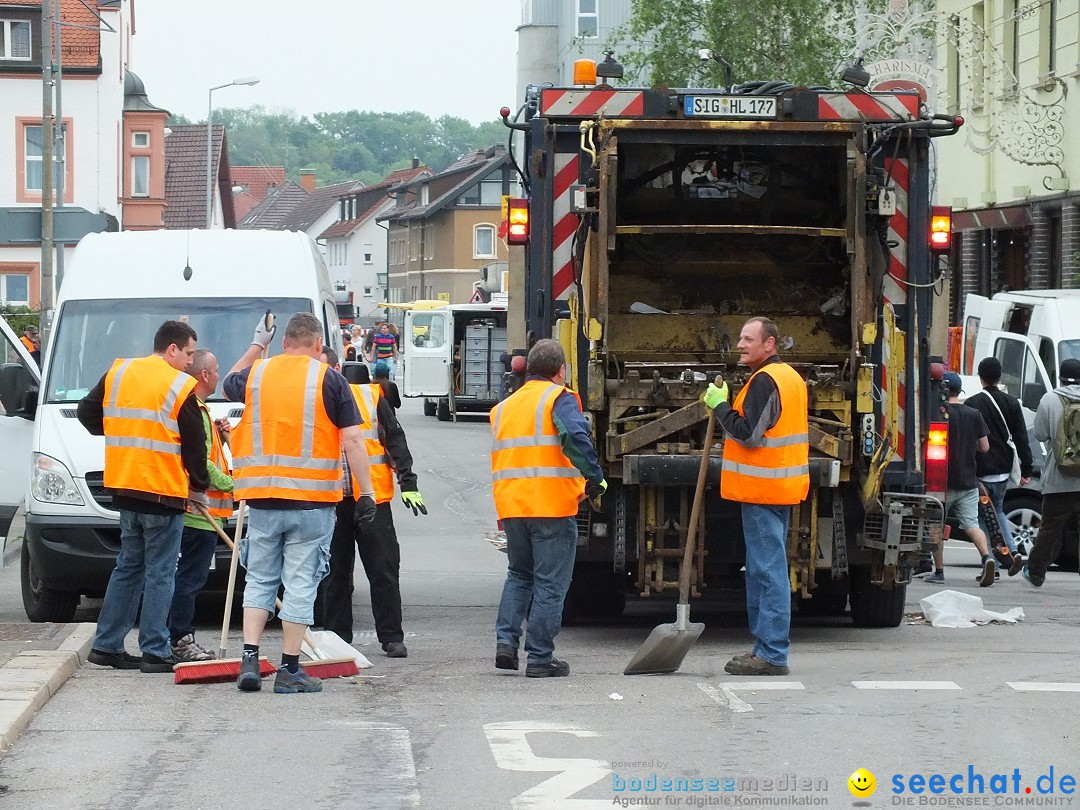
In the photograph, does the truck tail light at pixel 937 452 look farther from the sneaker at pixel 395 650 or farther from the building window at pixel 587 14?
the building window at pixel 587 14

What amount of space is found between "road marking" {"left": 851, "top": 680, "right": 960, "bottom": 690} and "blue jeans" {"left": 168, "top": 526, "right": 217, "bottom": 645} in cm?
324

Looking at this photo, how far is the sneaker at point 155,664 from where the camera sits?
8898 millimetres

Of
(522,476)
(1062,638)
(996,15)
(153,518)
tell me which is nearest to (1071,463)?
(1062,638)

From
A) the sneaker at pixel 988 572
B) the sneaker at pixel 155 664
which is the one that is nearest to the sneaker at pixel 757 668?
the sneaker at pixel 155 664

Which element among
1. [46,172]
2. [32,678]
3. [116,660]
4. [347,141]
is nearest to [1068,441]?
[116,660]

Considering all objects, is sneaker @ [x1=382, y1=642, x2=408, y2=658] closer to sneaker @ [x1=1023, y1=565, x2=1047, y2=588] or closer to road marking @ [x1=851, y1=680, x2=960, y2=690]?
road marking @ [x1=851, y1=680, x2=960, y2=690]

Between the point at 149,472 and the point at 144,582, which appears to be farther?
the point at 144,582

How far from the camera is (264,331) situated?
430 inches

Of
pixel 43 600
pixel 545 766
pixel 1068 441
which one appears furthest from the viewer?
pixel 1068 441

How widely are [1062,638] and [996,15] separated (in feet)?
66.5

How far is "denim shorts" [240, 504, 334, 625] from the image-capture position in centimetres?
827

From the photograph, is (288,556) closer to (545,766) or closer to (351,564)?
(351,564)

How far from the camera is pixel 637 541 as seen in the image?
381 inches

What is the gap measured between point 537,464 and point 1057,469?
504cm
